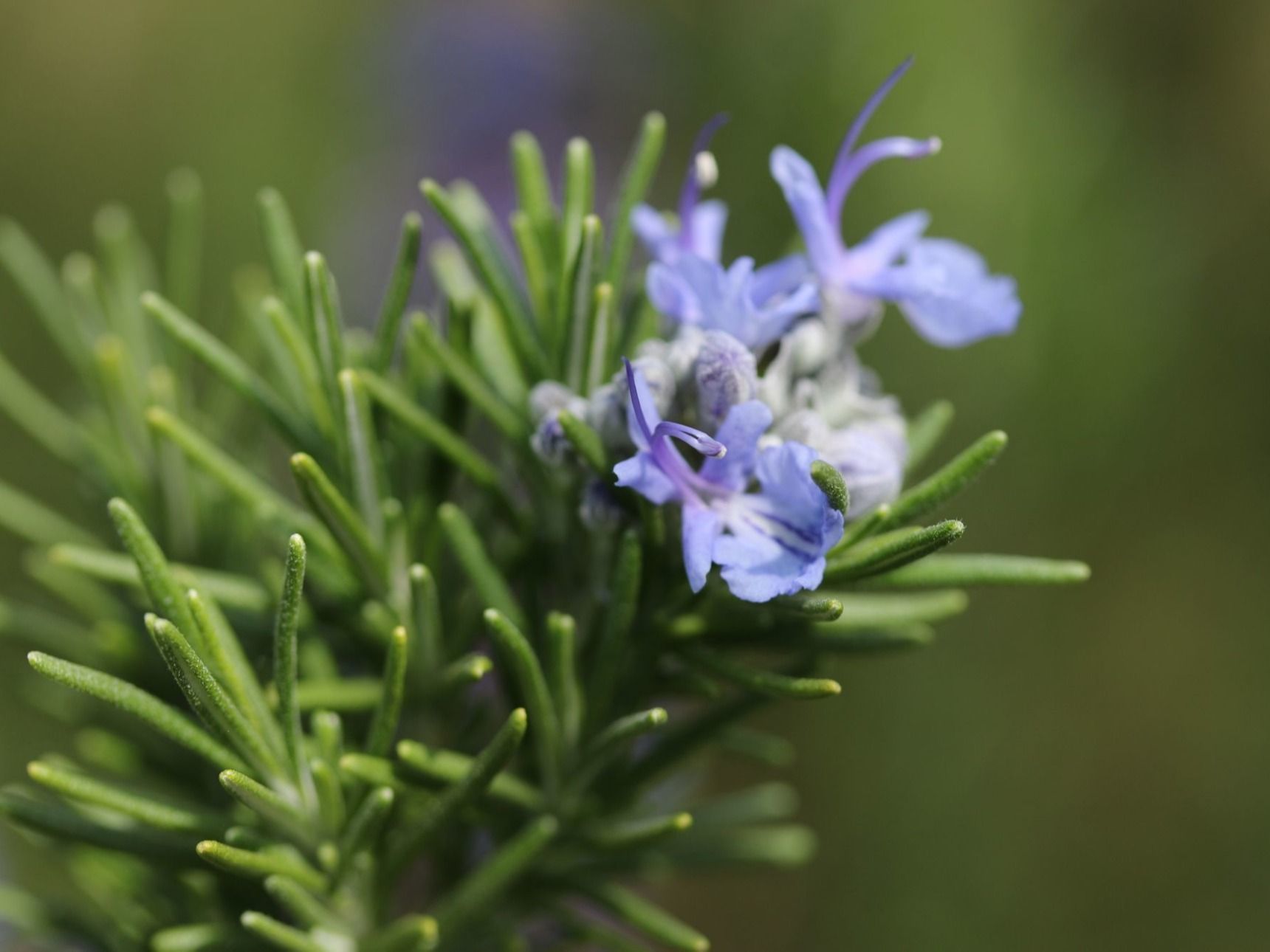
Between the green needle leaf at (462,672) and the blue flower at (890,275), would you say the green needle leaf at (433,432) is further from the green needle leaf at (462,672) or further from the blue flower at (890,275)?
the blue flower at (890,275)

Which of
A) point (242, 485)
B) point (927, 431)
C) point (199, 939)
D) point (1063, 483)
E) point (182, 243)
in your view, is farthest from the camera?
point (1063, 483)

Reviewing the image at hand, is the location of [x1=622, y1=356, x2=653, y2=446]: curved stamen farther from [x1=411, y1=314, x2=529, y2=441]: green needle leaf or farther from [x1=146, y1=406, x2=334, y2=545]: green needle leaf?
[x1=146, y1=406, x2=334, y2=545]: green needle leaf

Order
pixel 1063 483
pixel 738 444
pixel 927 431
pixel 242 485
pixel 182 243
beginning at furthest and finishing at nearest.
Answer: pixel 1063 483 → pixel 182 243 → pixel 927 431 → pixel 242 485 → pixel 738 444

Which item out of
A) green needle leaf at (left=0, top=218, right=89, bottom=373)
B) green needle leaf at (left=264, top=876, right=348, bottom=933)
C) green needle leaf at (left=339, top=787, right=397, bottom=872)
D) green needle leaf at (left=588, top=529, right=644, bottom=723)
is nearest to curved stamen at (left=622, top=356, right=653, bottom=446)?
green needle leaf at (left=588, top=529, right=644, bottom=723)

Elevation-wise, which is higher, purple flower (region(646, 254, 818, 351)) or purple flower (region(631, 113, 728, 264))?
purple flower (region(631, 113, 728, 264))

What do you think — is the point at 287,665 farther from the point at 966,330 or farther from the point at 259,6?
the point at 259,6

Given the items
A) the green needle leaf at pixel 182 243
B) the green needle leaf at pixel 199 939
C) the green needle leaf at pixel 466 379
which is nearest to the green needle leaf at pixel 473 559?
the green needle leaf at pixel 466 379

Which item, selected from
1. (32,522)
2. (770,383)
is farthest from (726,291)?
(32,522)

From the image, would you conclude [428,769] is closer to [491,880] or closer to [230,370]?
[491,880]
